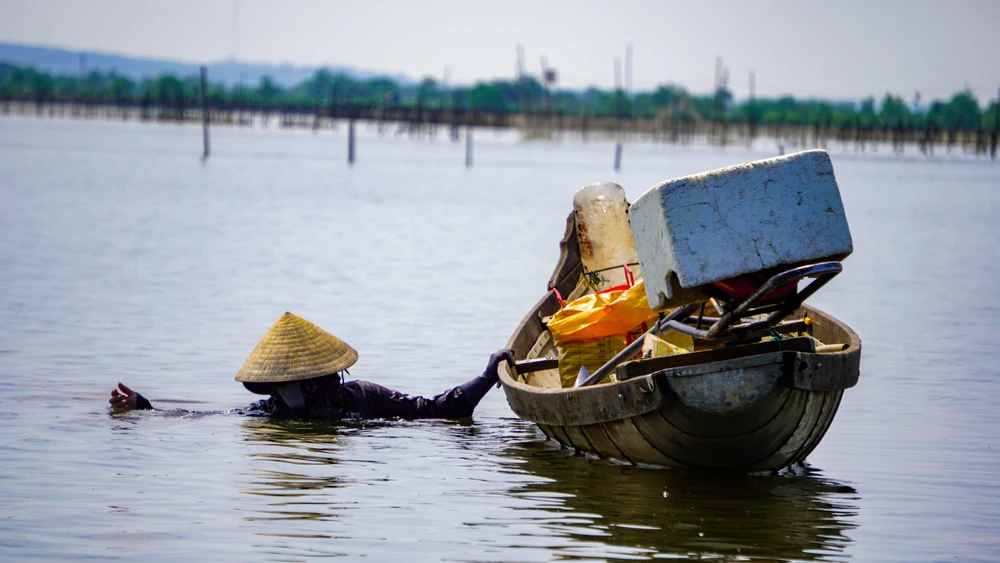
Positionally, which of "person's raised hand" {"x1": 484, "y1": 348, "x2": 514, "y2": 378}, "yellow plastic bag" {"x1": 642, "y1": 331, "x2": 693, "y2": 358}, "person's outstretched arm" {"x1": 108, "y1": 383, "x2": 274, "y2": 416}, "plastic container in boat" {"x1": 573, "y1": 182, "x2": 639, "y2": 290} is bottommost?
"person's outstretched arm" {"x1": 108, "y1": 383, "x2": 274, "y2": 416}

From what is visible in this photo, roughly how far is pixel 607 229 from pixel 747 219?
297cm

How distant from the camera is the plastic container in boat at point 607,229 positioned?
361 inches

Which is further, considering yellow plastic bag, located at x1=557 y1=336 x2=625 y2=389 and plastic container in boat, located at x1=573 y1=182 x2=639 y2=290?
plastic container in boat, located at x1=573 y1=182 x2=639 y2=290

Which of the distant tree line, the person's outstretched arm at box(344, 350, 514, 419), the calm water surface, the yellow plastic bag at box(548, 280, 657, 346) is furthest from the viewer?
the distant tree line

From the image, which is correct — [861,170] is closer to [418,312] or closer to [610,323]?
[418,312]

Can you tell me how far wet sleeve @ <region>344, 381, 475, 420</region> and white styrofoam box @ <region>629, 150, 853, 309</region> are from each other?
8.60ft

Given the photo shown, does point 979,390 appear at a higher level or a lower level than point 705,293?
lower

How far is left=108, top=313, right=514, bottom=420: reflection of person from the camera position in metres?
7.80

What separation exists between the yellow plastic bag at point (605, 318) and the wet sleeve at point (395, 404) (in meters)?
1.12

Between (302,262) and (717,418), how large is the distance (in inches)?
541

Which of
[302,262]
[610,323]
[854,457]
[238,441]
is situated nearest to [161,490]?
[238,441]

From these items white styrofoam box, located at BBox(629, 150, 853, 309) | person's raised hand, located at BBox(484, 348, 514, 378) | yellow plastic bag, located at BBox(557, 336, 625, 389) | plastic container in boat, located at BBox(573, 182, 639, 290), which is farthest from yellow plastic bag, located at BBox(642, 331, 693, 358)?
plastic container in boat, located at BBox(573, 182, 639, 290)

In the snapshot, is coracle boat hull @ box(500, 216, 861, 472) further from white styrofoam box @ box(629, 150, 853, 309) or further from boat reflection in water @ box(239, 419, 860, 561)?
white styrofoam box @ box(629, 150, 853, 309)

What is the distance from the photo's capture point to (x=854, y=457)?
8.34 m
